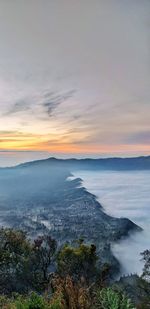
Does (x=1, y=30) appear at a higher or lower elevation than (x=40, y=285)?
higher

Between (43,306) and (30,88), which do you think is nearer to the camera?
(43,306)

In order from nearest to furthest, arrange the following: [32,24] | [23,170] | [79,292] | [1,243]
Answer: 1. [79,292]
2. [32,24]
3. [1,243]
4. [23,170]

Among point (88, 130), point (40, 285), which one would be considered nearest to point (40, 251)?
point (40, 285)

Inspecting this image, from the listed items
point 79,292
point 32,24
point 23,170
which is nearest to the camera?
point 79,292

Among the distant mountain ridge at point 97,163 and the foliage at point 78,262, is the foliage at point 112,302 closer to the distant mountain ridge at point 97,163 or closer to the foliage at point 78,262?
the foliage at point 78,262

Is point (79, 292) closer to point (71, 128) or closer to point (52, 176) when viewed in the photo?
point (71, 128)

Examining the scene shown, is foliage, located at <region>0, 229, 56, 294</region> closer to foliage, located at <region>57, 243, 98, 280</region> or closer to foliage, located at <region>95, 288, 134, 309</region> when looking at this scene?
foliage, located at <region>57, 243, 98, 280</region>

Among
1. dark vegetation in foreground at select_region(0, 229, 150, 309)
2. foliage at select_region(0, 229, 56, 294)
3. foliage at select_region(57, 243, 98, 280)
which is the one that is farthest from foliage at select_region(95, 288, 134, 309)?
foliage at select_region(0, 229, 56, 294)

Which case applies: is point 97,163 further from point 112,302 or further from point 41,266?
point 112,302
